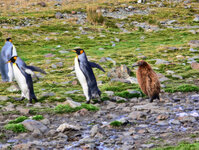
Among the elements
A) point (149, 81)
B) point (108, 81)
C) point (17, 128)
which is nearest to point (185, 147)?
point (17, 128)

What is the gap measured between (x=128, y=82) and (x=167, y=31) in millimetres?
11759

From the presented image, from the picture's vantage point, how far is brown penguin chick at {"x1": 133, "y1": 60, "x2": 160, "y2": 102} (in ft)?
29.2

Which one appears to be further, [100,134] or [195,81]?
[195,81]

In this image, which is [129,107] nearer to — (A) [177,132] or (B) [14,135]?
(A) [177,132]

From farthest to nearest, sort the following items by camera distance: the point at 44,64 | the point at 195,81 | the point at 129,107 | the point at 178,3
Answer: the point at 178,3, the point at 44,64, the point at 195,81, the point at 129,107

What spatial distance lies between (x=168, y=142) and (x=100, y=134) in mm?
1318

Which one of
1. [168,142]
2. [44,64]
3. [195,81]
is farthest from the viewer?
[44,64]

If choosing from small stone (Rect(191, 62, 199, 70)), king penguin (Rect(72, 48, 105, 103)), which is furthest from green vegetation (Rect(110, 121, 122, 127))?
small stone (Rect(191, 62, 199, 70))

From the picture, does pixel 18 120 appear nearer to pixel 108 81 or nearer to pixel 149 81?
pixel 149 81

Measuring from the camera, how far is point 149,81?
9016mm

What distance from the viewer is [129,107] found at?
27.6ft

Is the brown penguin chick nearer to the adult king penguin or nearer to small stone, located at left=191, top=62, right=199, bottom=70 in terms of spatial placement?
small stone, located at left=191, top=62, right=199, bottom=70

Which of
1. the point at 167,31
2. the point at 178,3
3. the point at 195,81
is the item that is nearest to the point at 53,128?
the point at 195,81

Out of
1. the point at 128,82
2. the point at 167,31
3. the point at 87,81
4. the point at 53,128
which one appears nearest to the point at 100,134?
the point at 53,128
